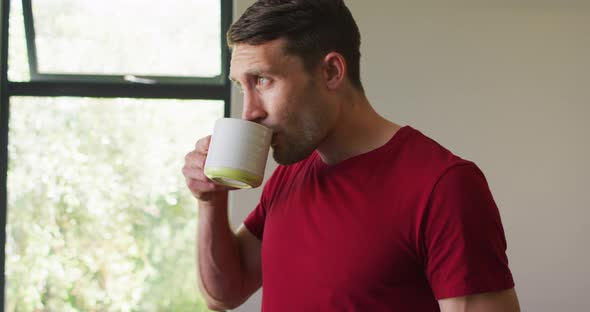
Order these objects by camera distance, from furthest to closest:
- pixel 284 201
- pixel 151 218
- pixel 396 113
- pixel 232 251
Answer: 1. pixel 151 218
2. pixel 396 113
3. pixel 232 251
4. pixel 284 201

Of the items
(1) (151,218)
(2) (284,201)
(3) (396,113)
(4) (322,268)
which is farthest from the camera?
(1) (151,218)

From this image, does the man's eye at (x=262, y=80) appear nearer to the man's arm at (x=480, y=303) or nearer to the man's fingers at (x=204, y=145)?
the man's fingers at (x=204, y=145)

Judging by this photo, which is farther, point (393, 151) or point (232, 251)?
point (232, 251)

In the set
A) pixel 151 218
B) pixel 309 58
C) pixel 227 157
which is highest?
pixel 309 58

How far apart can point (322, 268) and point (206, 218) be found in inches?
13.4

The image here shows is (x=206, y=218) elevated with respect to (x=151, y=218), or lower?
elevated

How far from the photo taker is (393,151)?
3.86 ft

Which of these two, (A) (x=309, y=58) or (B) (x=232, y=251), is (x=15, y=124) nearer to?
(B) (x=232, y=251)

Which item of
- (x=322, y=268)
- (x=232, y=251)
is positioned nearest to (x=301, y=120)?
(x=322, y=268)

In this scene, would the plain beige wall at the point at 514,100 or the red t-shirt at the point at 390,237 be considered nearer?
the red t-shirt at the point at 390,237

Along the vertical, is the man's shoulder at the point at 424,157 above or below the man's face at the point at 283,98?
below

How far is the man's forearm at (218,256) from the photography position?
55.2 inches

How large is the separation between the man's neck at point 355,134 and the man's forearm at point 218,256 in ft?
0.85

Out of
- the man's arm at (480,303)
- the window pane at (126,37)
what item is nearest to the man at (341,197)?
the man's arm at (480,303)
